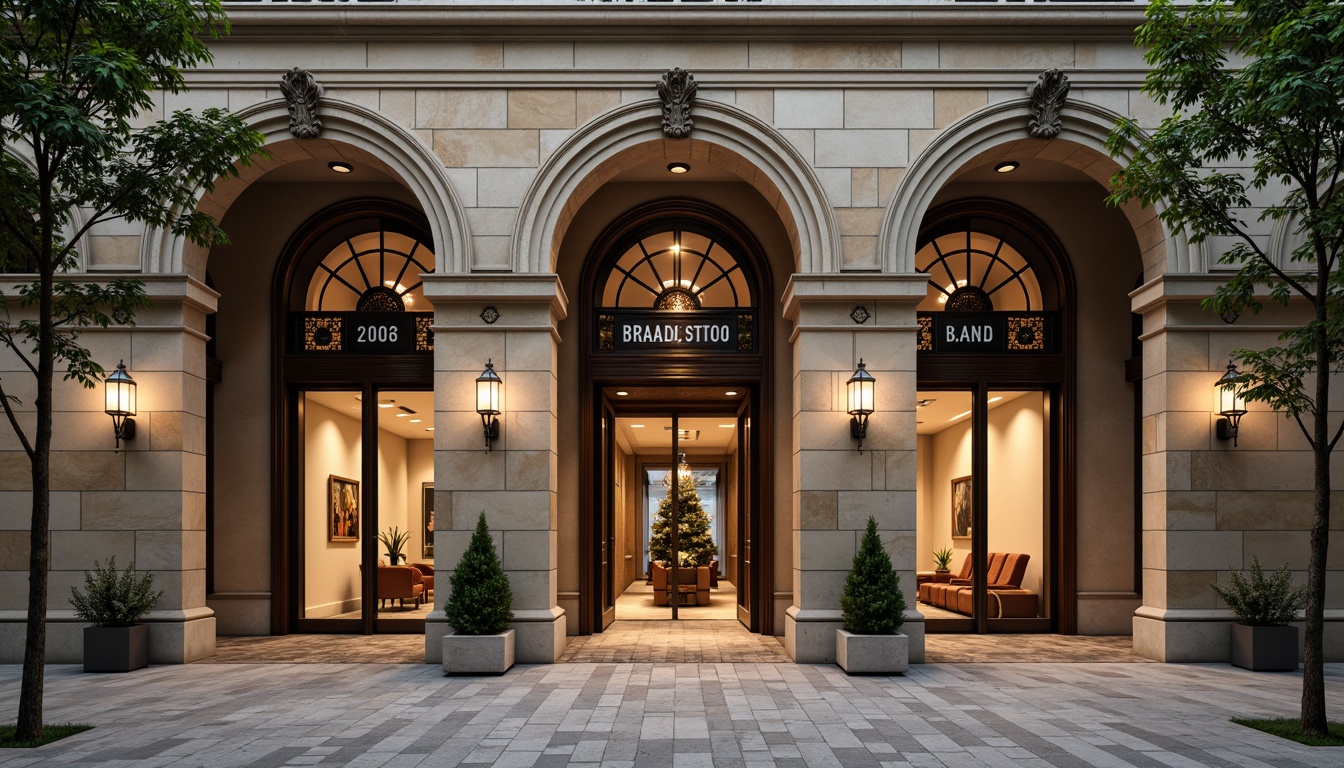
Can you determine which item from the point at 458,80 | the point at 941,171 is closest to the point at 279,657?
the point at 458,80

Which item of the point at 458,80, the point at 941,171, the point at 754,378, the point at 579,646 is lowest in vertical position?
the point at 579,646

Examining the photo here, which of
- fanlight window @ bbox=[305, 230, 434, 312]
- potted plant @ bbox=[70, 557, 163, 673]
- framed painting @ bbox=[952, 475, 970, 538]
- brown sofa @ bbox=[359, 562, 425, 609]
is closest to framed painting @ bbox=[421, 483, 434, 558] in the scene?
brown sofa @ bbox=[359, 562, 425, 609]

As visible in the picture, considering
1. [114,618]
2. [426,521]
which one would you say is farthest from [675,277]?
[114,618]

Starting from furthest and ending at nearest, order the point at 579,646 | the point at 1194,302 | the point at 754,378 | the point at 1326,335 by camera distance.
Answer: the point at 754,378 → the point at 579,646 → the point at 1194,302 → the point at 1326,335

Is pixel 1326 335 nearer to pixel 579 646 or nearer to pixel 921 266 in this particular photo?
pixel 921 266

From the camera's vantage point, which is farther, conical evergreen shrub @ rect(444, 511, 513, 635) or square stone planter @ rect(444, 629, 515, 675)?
conical evergreen shrub @ rect(444, 511, 513, 635)

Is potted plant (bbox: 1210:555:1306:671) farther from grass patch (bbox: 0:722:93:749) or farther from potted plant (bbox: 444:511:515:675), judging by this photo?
grass patch (bbox: 0:722:93:749)

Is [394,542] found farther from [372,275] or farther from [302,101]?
[302,101]

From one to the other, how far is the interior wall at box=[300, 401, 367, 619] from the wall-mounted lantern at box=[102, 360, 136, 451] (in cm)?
294

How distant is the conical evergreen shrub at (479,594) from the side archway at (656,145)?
338 centimetres

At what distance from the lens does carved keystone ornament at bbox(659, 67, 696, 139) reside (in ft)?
38.1

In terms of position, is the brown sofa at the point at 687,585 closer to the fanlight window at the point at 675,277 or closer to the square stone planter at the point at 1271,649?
the fanlight window at the point at 675,277

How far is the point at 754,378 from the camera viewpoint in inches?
536

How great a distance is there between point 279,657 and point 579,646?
3.66 metres
